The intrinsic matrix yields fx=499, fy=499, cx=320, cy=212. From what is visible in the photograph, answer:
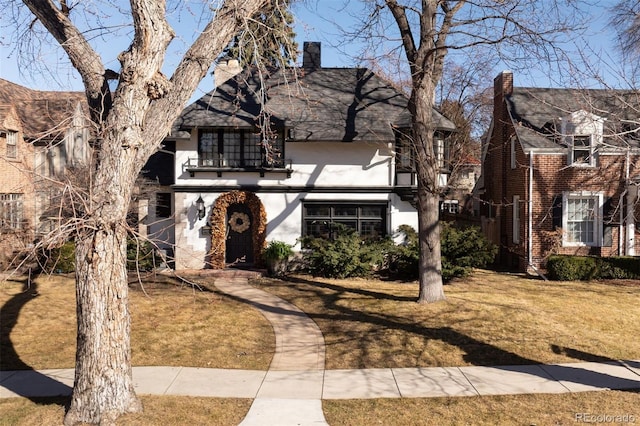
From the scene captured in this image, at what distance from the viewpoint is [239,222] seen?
1816 centimetres

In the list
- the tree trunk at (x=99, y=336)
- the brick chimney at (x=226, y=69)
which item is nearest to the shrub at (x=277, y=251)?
the brick chimney at (x=226, y=69)

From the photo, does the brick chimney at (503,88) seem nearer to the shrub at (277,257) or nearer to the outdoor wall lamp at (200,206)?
the shrub at (277,257)

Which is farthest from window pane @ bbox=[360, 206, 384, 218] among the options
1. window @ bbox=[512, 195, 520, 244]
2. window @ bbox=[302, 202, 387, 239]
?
window @ bbox=[512, 195, 520, 244]

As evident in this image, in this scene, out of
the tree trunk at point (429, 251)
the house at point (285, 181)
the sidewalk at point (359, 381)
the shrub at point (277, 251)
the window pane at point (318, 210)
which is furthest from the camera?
the window pane at point (318, 210)

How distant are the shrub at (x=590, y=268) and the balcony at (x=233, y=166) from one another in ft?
31.7

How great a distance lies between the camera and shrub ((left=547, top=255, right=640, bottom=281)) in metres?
16.7

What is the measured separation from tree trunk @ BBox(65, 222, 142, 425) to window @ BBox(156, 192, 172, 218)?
45.0 feet

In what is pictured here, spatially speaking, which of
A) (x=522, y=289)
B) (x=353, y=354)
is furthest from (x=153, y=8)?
(x=522, y=289)

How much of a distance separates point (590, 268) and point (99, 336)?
1577cm

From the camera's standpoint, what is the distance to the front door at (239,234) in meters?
18.1

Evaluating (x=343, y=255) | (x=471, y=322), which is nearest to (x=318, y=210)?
(x=343, y=255)

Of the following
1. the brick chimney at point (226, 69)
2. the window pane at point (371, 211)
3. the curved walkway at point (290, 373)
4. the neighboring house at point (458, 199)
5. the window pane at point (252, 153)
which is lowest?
the curved walkway at point (290, 373)

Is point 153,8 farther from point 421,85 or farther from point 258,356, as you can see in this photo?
point 421,85

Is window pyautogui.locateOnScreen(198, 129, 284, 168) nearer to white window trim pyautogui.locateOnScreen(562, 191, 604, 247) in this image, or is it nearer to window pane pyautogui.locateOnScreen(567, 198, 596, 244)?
white window trim pyautogui.locateOnScreen(562, 191, 604, 247)
